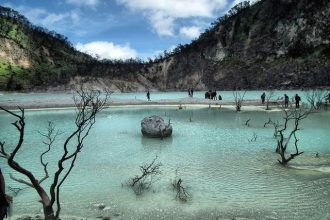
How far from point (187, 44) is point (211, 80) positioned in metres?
28.6

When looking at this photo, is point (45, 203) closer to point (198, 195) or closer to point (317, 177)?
point (198, 195)

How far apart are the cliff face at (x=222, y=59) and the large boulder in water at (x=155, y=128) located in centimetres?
7225

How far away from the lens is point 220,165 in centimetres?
1573

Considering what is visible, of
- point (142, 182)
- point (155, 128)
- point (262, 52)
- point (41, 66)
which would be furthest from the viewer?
point (41, 66)

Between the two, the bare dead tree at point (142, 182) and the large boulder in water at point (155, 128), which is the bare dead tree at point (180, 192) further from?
the large boulder in water at point (155, 128)

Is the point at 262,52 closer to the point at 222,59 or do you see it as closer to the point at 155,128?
the point at 222,59

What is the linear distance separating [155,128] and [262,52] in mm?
91846

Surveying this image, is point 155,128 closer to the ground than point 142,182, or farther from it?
farther from it

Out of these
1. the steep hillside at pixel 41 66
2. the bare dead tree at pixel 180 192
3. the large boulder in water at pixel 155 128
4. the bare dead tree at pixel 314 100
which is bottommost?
the bare dead tree at pixel 180 192

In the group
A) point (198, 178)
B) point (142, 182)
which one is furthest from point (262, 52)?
point (142, 182)

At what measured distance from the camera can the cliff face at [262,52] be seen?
95.8m

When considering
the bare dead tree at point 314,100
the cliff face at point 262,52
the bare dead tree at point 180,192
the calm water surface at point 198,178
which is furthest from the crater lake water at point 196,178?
the cliff face at point 262,52

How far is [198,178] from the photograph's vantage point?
545 inches

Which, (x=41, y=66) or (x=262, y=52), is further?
(x=41, y=66)
